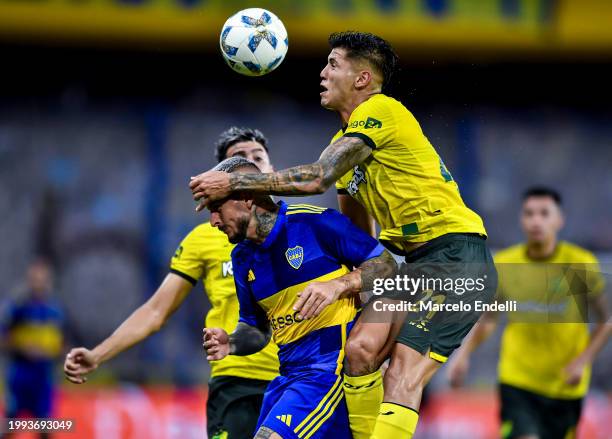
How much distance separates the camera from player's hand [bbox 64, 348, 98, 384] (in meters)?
5.97

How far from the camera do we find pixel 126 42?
17328 mm

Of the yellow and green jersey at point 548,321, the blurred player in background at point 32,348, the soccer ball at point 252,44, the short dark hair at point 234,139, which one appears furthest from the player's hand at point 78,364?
the blurred player in background at point 32,348

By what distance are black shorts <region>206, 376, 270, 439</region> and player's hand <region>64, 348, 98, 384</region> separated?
0.95 m

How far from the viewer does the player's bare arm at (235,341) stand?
211 inches

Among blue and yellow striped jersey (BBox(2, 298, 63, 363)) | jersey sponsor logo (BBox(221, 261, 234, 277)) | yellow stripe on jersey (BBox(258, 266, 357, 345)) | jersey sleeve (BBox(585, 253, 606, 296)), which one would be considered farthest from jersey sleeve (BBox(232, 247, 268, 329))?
blue and yellow striped jersey (BBox(2, 298, 63, 363))

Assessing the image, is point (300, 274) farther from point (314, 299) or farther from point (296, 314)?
point (314, 299)

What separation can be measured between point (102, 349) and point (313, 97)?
1258cm

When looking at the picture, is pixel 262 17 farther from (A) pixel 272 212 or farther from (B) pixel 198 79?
(B) pixel 198 79

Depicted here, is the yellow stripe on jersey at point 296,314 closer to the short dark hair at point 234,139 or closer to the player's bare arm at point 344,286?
the player's bare arm at point 344,286

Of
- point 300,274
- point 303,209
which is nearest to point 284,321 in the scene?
point 300,274

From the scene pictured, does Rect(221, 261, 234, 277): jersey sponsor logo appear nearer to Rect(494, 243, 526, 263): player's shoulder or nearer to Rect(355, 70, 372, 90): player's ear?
Rect(355, 70, 372, 90): player's ear

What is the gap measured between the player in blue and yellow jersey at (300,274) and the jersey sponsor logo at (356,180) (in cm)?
44

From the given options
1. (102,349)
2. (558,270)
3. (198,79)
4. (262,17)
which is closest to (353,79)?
(262,17)

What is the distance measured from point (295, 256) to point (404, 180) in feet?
2.58
